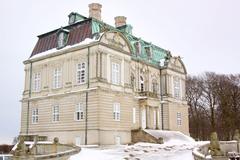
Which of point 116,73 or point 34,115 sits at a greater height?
point 116,73

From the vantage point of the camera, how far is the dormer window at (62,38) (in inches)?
1367

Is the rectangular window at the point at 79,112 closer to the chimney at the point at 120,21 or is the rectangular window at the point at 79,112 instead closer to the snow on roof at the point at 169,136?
the snow on roof at the point at 169,136

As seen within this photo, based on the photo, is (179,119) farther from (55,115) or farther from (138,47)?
(55,115)

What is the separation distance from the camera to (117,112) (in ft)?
106

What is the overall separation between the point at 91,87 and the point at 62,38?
678 centimetres

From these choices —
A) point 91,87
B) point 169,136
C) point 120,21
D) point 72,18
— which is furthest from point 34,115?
point 120,21

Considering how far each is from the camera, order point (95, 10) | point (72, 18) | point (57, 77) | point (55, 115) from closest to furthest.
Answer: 1. point (55, 115)
2. point (57, 77)
3. point (72, 18)
4. point (95, 10)

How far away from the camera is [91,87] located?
31.1 meters

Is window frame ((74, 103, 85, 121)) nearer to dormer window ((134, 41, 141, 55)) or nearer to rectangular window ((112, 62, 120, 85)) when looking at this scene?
rectangular window ((112, 62, 120, 85))

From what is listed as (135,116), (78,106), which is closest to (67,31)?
(78,106)

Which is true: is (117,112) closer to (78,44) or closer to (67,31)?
(78,44)

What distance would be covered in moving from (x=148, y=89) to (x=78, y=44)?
35.5 ft

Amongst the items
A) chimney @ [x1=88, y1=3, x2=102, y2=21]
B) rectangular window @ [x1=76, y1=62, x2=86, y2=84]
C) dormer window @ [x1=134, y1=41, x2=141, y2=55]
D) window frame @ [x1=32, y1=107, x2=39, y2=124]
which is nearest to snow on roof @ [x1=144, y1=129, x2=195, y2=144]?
rectangular window @ [x1=76, y1=62, x2=86, y2=84]

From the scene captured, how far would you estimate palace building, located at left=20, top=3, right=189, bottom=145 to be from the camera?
3105cm
